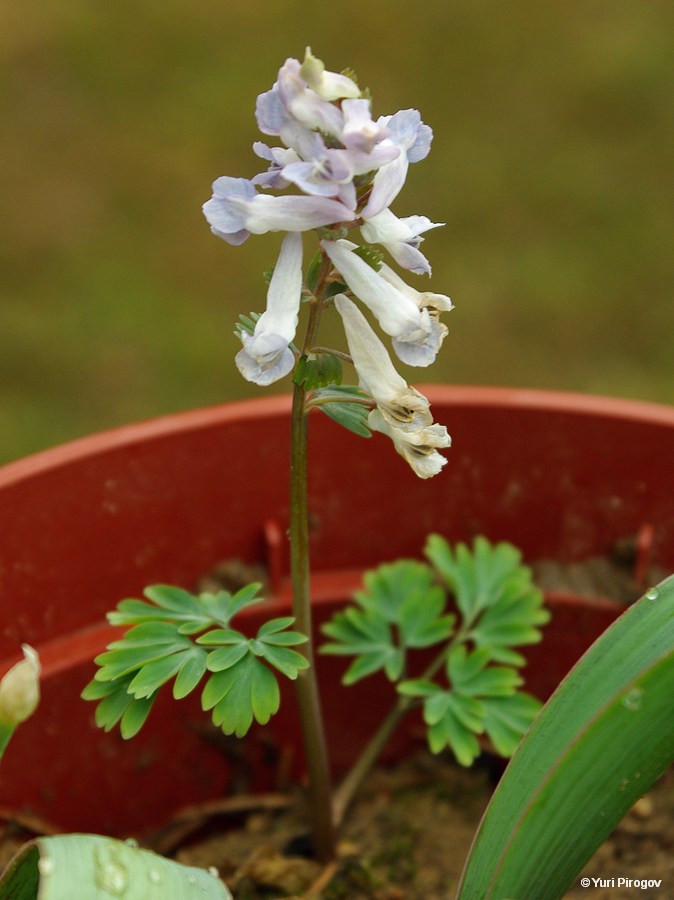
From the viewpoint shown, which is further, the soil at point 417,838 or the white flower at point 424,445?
the soil at point 417,838

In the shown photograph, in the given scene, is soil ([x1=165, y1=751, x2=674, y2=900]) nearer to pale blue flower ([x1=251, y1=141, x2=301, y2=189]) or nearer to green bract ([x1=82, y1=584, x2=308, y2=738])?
green bract ([x1=82, y1=584, x2=308, y2=738])

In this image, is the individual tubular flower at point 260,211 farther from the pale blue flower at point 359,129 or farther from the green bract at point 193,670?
the green bract at point 193,670

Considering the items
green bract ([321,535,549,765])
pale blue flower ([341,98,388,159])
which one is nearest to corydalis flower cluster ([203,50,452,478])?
pale blue flower ([341,98,388,159])

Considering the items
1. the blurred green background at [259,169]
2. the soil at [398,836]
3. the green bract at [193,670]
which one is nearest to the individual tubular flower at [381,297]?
the green bract at [193,670]

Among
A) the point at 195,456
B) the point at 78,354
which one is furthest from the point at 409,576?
the point at 78,354

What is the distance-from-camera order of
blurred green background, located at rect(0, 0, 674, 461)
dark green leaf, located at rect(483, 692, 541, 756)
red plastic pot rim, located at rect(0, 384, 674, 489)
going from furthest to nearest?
1. blurred green background, located at rect(0, 0, 674, 461)
2. red plastic pot rim, located at rect(0, 384, 674, 489)
3. dark green leaf, located at rect(483, 692, 541, 756)

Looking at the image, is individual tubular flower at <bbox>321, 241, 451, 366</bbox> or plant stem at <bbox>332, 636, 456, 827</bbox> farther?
plant stem at <bbox>332, 636, 456, 827</bbox>

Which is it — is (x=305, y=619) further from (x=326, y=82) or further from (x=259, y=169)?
(x=259, y=169)

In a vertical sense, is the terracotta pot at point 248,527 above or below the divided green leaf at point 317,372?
below
